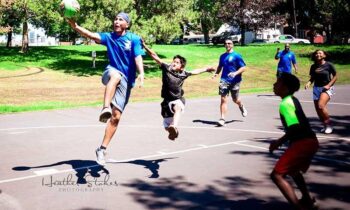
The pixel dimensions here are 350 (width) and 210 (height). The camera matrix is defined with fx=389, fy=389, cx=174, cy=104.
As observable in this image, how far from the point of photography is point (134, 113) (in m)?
13.0

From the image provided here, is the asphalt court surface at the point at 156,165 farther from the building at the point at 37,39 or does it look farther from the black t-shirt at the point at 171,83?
the building at the point at 37,39

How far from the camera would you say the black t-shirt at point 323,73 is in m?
9.36

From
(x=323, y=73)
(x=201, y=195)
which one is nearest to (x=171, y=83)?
(x=201, y=195)

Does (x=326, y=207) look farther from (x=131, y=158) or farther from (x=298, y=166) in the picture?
(x=131, y=158)

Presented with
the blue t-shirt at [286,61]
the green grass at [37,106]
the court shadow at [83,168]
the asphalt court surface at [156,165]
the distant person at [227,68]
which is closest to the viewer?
the asphalt court surface at [156,165]

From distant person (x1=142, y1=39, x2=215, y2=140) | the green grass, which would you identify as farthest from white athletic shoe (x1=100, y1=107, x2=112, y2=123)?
the green grass

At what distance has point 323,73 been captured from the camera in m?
9.45

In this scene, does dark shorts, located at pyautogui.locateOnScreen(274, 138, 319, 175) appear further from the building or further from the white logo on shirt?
the building

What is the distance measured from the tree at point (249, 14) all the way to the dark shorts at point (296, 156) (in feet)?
142

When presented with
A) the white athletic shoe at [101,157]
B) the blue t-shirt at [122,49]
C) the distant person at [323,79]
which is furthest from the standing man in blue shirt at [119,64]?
the distant person at [323,79]

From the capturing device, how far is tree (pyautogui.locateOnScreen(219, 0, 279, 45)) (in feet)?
150

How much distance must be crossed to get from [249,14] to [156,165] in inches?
1668

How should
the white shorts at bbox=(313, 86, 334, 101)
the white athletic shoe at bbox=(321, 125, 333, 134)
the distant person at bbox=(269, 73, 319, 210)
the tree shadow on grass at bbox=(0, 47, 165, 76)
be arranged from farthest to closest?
the tree shadow on grass at bbox=(0, 47, 165, 76), the white athletic shoe at bbox=(321, 125, 333, 134), the white shorts at bbox=(313, 86, 334, 101), the distant person at bbox=(269, 73, 319, 210)

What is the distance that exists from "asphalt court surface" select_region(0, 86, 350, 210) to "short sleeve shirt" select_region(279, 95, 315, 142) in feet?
3.35
